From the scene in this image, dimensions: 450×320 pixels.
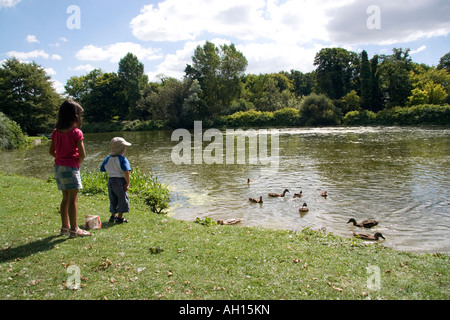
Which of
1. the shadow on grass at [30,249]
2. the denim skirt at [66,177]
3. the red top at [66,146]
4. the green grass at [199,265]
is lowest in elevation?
the green grass at [199,265]

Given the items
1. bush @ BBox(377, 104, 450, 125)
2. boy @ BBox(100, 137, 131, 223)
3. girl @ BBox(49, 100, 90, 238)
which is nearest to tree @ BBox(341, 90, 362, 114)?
bush @ BBox(377, 104, 450, 125)

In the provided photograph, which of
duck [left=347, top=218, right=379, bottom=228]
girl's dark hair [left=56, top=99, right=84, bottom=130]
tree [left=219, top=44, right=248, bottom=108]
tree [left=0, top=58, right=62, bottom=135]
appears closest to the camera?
girl's dark hair [left=56, top=99, right=84, bottom=130]

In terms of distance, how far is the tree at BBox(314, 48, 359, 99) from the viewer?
75.4m

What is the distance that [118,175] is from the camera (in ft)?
27.5

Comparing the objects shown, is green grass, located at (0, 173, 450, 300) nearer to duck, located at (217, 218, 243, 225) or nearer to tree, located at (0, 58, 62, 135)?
duck, located at (217, 218, 243, 225)

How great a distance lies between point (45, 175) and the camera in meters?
19.4

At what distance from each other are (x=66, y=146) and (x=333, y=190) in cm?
1164

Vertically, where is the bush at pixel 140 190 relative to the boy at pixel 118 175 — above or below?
below

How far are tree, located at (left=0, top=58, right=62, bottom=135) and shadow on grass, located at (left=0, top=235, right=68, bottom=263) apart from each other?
56.0m

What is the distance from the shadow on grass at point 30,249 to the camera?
5863 mm

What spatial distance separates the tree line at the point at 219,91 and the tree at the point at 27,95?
5.9 inches

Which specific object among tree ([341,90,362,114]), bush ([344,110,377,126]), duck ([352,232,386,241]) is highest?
tree ([341,90,362,114])

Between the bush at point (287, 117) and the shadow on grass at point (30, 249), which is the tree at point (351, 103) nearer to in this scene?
the bush at point (287, 117)

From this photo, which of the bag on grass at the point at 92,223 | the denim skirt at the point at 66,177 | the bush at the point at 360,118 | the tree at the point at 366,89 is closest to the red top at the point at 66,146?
the denim skirt at the point at 66,177
